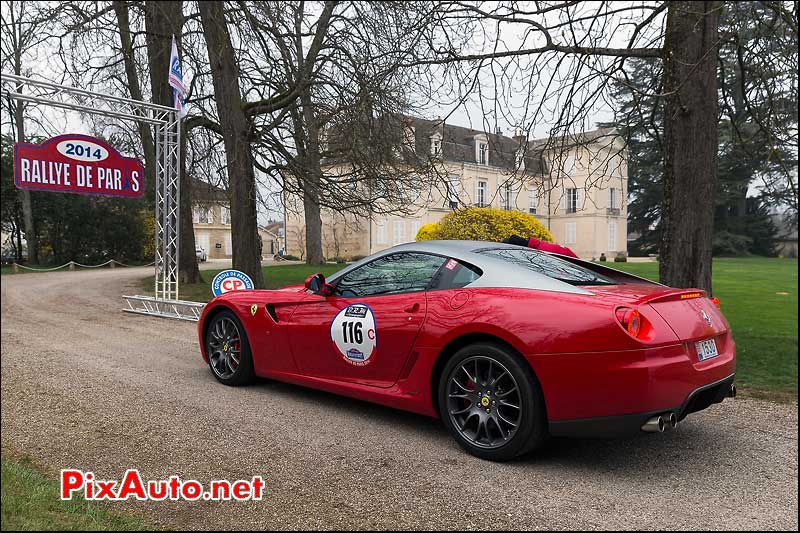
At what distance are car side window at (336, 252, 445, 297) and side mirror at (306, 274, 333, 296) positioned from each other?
0.07 m

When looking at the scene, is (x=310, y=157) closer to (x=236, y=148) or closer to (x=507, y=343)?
(x=236, y=148)

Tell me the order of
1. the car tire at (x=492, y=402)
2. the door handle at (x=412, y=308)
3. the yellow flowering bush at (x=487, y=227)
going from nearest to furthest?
the car tire at (x=492, y=402), the door handle at (x=412, y=308), the yellow flowering bush at (x=487, y=227)

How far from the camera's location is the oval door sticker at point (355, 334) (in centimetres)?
444

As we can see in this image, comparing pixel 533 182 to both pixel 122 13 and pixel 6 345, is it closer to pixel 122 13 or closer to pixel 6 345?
pixel 6 345

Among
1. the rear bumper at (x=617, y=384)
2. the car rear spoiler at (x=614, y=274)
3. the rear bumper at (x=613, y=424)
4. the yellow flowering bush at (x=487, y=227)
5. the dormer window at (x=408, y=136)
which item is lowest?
the rear bumper at (x=613, y=424)

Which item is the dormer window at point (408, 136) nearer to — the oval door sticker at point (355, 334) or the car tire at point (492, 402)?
the oval door sticker at point (355, 334)

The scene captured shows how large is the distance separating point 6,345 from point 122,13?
967 cm

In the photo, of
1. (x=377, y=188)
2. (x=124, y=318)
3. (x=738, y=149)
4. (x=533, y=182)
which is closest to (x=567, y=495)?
(x=533, y=182)

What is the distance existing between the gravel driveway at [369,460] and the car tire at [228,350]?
0.15 m

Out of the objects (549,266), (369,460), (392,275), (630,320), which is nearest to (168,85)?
(392,275)

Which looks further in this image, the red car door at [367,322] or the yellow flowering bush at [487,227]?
the yellow flowering bush at [487,227]

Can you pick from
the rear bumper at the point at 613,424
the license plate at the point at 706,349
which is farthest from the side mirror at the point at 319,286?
the license plate at the point at 706,349

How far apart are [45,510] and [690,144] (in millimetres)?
6738

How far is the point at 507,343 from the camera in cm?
371
